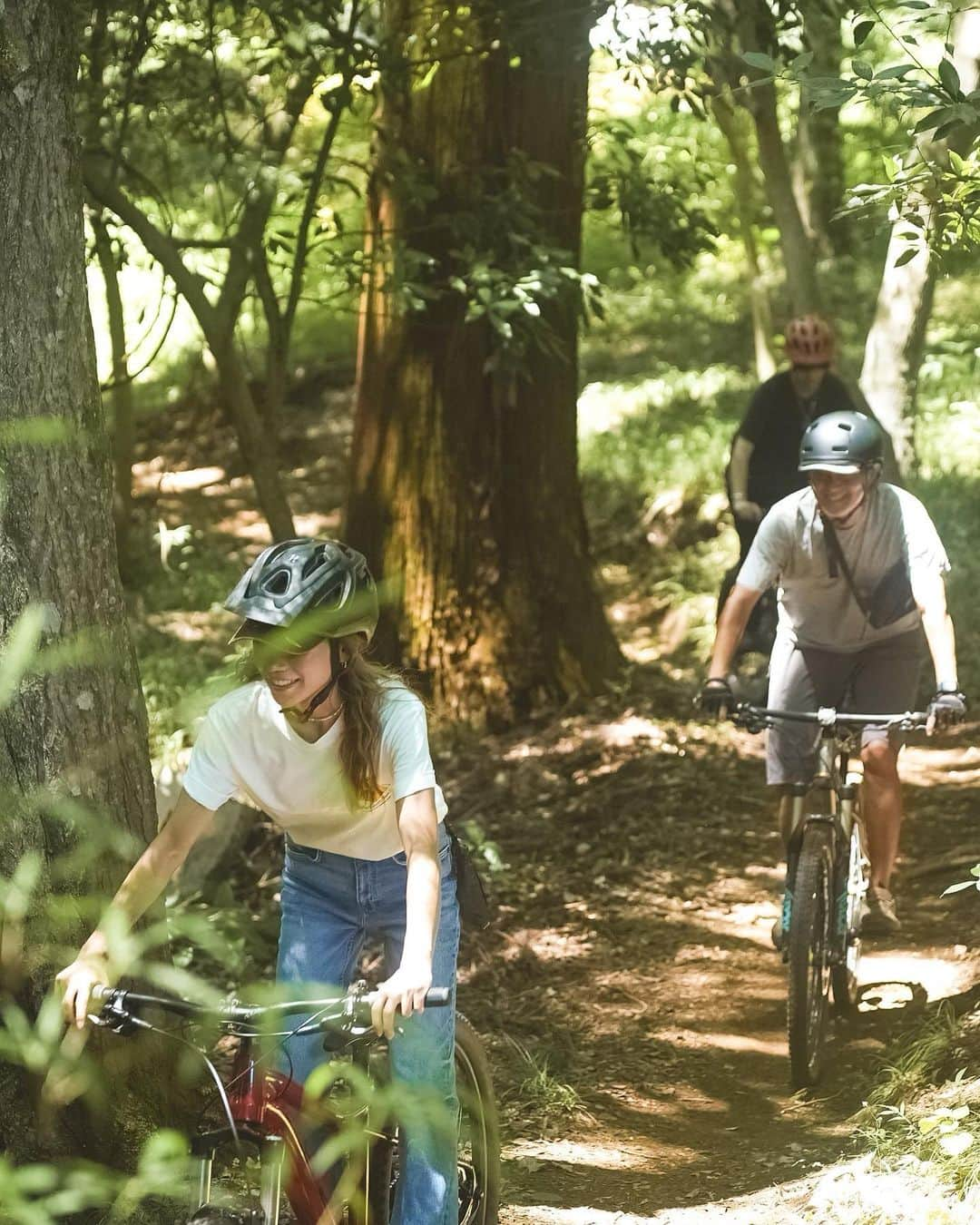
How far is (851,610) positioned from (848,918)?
4.01ft

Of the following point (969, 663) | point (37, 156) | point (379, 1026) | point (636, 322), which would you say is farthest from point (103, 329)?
point (379, 1026)

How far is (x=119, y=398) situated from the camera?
11641mm

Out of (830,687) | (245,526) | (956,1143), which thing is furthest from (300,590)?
(245,526)

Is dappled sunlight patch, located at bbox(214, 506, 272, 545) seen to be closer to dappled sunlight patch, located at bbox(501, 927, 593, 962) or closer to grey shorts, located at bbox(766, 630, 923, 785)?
dappled sunlight patch, located at bbox(501, 927, 593, 962)

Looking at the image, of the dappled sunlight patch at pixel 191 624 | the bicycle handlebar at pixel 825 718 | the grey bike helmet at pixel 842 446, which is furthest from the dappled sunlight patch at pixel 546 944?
the dappled sunlight patch at pixel 191 624

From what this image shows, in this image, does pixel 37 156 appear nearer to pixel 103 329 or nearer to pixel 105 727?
pixel 105 727

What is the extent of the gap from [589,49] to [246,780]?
4.88 metres

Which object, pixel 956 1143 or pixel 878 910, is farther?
→ pixel 878 910

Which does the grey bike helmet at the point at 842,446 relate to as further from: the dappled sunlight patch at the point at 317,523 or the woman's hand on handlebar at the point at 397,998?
the dappled sunlight patch at the point at 317,523

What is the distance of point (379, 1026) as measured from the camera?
2969 millimetres

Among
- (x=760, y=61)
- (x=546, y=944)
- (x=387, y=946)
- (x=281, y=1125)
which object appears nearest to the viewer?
(x=281, y=1125)

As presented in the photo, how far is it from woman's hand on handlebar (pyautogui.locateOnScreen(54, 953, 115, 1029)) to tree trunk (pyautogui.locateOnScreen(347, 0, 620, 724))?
636cm

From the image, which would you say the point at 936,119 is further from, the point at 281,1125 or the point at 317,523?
the point at 317,523

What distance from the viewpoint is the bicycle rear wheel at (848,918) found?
5926 millimetres
